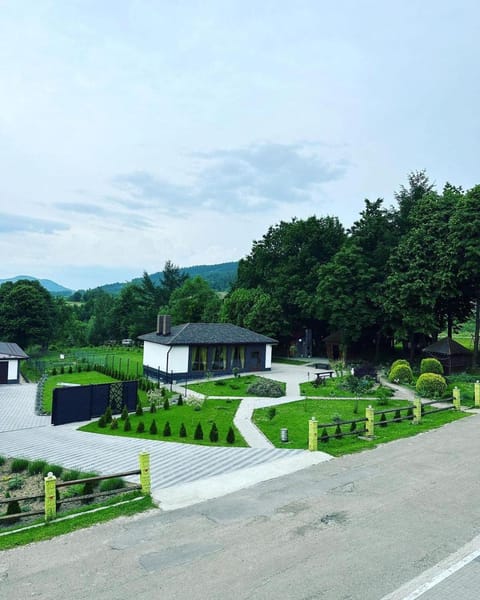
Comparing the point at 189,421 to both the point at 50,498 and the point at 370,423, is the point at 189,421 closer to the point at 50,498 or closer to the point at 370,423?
the point at 370,423

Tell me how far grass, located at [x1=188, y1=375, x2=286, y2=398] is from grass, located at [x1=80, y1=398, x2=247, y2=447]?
2647 mm

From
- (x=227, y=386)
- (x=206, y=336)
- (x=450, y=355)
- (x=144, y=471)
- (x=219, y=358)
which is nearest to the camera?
(x=144, y=471)

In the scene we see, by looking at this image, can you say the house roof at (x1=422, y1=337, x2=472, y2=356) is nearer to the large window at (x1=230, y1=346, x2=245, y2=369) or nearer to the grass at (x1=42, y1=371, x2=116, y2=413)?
the large window at (x1=230, y1=346, x2=245, y2=369)

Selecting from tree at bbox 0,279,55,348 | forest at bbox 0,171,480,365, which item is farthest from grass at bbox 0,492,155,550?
tree at bbox 0,279,55,348

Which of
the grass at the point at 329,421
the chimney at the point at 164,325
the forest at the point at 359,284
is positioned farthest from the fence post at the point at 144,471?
the forest at the point at 359,284

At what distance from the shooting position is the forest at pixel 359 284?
3894 centimetres

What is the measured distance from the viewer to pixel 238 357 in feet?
129

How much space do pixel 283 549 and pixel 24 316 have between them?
6343cm

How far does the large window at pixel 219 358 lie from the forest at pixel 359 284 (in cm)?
1180

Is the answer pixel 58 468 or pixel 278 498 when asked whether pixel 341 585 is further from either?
pixel 58 468

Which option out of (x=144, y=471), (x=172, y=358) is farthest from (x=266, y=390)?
(x=144, y=471)

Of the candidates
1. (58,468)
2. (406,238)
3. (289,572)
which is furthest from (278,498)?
(406,238)

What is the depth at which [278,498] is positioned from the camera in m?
11.4

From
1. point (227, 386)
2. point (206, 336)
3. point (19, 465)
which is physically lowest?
point (19, 465)
